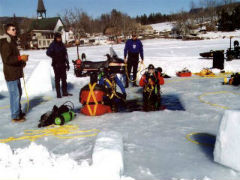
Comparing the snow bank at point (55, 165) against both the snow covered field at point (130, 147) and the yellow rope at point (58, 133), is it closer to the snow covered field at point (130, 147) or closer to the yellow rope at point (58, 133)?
the snow covered field at point (130, 147)

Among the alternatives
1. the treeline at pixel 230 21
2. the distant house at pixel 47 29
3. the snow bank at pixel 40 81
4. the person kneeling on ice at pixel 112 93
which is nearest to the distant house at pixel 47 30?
the distant house at pixel 47 29

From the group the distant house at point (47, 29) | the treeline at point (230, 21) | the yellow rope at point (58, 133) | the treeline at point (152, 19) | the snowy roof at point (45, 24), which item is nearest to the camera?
the yellow rope at point (58, 133)

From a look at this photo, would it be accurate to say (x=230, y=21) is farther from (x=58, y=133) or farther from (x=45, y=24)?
(x=58, y=133)

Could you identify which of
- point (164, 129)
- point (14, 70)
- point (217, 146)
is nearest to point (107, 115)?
point (164, 129)

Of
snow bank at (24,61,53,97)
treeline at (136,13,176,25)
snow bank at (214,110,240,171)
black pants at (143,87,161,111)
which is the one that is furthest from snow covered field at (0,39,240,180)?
treeline at (136,13,176,25)

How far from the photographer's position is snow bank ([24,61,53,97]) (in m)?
8.52

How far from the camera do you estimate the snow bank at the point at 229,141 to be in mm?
2865

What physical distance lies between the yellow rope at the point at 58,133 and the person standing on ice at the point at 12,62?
88 cm

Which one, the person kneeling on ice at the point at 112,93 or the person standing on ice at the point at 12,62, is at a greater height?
the person standing on ice at the point at 12,62

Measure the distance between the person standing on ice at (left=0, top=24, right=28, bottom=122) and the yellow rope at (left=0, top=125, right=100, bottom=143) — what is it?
880mm

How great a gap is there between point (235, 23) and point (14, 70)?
58210 millimetres

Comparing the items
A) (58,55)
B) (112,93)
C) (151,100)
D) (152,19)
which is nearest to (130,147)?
(112,93)

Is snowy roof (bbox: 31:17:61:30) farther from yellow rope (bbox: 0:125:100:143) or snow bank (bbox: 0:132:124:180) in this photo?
snow bank (bbox: 0:132:124:180)

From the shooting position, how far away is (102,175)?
8.30ft
